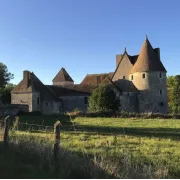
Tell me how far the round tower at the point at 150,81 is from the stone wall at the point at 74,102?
8.84 metres

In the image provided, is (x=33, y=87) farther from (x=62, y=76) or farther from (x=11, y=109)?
(x=62, y=76)

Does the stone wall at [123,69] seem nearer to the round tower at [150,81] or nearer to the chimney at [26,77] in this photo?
the round tower at [150,81]

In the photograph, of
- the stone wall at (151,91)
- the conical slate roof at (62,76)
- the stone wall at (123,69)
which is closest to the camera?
the stone wall at (151,91)

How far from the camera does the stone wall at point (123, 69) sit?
5622 cm

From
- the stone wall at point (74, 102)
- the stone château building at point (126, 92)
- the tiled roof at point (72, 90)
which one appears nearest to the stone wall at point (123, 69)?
the stone château building at point (126, 92)

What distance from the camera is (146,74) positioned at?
168ft

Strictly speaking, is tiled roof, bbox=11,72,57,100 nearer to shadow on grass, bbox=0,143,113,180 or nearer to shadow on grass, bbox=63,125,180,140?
shadow on grass, bbox=63,125,180,140

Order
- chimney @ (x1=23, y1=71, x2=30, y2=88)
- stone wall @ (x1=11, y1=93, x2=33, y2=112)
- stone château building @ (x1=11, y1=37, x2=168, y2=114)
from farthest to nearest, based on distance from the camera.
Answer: chimney @ (x1=23, y1=71, x2=30, y2=88) → stone château building @ (x1=11, y1=37, x2=168, y2=114) → stone wall @ (x1=11, y1=93, x2=33, y2=112)

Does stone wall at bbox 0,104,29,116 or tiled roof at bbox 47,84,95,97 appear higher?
tiled roof at bbox 47,84,95,97

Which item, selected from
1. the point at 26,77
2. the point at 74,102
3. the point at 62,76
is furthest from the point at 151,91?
the point at 62,76

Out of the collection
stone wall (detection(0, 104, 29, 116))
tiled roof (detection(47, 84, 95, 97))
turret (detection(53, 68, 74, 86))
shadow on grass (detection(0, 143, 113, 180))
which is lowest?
shadow on grass (detection(0, 143, 113, 180))

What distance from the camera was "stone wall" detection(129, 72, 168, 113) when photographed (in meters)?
51.3

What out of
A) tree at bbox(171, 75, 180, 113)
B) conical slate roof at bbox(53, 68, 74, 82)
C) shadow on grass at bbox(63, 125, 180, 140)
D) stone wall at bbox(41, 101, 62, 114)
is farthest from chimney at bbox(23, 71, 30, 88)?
shadow on grass at bbox(63, 125, 180, 140)

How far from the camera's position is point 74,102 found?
5312 centimetres
